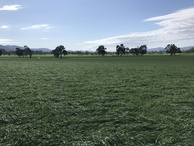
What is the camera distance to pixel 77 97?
14.3 m

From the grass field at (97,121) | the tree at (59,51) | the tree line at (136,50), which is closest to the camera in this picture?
the grass field at (97,121)

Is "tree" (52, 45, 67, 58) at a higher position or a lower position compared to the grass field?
higher

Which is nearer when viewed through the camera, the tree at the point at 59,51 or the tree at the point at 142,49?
the tree at the point at 59,51

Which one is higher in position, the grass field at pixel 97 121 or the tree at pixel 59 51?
the tree at pixel 59 51

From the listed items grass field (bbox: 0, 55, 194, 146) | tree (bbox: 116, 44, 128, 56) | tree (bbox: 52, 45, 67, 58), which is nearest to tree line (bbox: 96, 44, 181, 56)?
tree (bbox: 116, 44, 128, 56)

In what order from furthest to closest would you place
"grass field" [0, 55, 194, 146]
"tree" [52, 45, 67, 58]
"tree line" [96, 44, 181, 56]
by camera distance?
"tree line" [96, 44, 181, 56] → "tree" [52, 45, 67, 58] → "grass field" [0, 55, 194, 146]

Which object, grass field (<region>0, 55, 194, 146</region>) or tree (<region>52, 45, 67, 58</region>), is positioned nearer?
grass field (<region>0, 55, 194, 146</region>)

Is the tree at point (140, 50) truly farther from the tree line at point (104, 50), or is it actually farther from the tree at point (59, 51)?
the tree at point (59, 51)

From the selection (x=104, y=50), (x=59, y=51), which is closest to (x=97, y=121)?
(x=59, y=51)

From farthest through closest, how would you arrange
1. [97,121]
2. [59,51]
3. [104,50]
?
1. [104,50]
2. [59,51]
3. [97,121]

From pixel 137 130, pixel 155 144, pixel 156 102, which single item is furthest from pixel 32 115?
pixel 156 102

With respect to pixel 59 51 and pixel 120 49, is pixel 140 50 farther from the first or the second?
pixel 59 51

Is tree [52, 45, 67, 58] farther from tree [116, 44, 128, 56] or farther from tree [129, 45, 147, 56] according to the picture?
tree [129, 45, 147, 56]

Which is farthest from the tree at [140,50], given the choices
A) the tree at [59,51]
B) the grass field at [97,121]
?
the grass field at [97,121]
